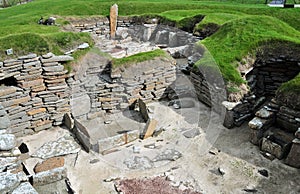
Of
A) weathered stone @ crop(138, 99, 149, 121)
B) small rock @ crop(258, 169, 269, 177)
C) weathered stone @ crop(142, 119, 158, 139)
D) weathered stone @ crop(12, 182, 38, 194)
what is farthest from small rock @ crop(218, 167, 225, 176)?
weathered stone @ crop(12, 182, 38, 194)

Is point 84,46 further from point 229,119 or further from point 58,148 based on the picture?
point 229,119

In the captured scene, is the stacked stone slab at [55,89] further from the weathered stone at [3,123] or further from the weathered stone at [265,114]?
the weathered stone at [265,114]

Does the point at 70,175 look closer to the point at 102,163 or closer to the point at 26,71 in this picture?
the point at 102,163

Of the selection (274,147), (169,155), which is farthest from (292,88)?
(169,155)

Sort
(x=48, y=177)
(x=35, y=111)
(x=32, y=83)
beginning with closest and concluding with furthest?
(x=48, y=177)
(x=32, y=83)
(x=35, y=111)

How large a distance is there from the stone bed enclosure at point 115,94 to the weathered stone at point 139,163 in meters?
1.18

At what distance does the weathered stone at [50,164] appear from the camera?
7920mm

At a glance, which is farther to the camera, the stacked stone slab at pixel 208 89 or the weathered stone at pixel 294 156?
the stacked stone slab at pixel 208 89

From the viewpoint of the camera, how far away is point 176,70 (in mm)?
11773

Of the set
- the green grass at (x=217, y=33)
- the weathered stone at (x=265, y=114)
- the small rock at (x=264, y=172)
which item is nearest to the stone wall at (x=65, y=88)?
the green grass at (x=217, y=33)

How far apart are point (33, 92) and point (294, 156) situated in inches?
279

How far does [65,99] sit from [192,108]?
397 cm

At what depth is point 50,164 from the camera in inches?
322

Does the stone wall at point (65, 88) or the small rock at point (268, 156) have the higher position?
the stone wall at point (65, 88)
